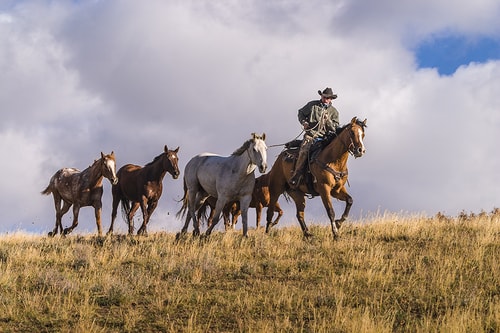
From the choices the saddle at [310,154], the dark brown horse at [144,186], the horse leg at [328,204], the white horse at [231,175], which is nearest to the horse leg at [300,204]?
the saddle at [310,154]

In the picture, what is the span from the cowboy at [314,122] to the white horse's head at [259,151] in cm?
152

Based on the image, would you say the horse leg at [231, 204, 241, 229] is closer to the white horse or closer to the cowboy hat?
the white horse

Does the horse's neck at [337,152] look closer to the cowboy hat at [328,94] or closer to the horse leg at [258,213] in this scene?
the cowboy hat at [328,94]

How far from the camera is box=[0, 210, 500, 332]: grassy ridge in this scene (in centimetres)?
880

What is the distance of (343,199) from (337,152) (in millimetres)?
1325

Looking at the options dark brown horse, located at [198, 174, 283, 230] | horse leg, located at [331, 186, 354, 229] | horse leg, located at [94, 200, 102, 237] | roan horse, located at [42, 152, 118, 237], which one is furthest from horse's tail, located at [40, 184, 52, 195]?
horse leg, located at [331, 186, 354, 229]

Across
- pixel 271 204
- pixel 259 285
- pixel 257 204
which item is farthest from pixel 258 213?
pixel 259 285

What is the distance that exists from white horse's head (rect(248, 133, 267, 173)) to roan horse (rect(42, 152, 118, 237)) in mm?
5984

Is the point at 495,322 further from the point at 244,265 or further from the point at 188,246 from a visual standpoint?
the point at 188,246

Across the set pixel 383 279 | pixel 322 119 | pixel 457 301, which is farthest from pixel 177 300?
pixel 322 119

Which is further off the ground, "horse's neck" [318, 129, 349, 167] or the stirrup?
"horse's neck" [318, 129, 349, 167]

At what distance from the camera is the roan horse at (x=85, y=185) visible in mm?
19656

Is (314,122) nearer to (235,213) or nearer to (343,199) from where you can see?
(343,199)

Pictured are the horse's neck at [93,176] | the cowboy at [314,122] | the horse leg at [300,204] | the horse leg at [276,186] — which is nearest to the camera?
the cowboy at [314,122]
